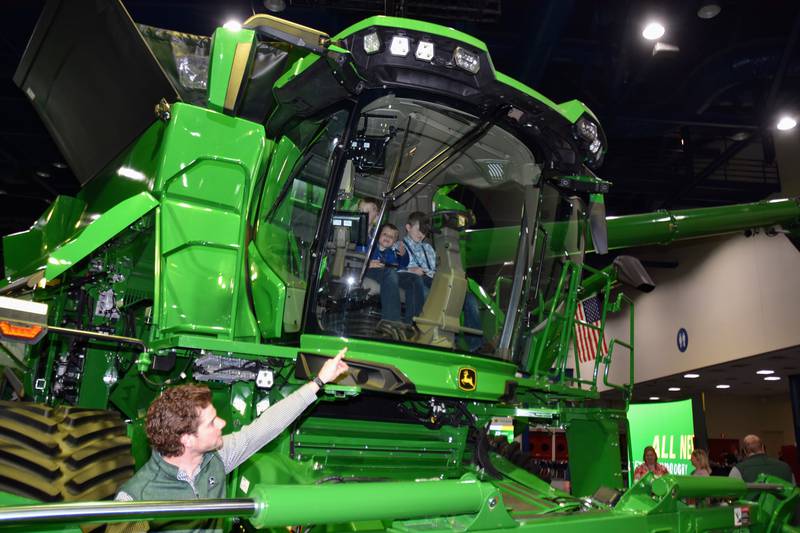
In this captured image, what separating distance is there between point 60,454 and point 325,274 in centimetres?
160

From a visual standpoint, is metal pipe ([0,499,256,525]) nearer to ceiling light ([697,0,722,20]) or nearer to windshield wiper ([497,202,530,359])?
windshield wiper ([497,202,530,359])

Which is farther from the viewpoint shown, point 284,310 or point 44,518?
point 284,310

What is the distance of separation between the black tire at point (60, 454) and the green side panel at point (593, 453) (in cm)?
342

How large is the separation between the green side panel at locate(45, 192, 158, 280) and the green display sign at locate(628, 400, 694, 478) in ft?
39.5

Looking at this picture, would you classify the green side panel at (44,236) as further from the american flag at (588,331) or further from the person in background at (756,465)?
the american flag at (588,331)

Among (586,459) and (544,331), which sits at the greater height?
(544,331)

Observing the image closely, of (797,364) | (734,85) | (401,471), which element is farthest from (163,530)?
(797,364)

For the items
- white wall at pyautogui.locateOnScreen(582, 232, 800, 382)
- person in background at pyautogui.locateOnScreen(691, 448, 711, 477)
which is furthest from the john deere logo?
white wall at pyautogui.locateOnScreen(582, 232, 800, 382)

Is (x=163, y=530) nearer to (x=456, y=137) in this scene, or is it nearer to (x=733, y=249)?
(x=456, y=137)

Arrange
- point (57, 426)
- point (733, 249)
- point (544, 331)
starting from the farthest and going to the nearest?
point (733, 249) < point (544, 331) < point (57, 426)

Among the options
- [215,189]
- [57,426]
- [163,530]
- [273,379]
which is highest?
[215,189]

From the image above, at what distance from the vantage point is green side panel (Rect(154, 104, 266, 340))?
147 inches

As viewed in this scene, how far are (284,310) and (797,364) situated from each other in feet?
47.7

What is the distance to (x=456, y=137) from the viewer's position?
4.17 m
